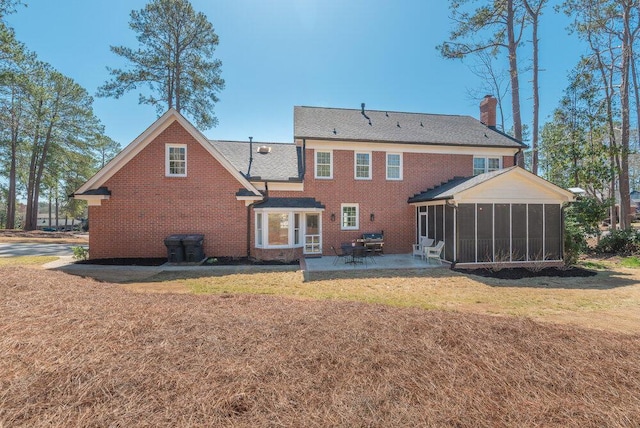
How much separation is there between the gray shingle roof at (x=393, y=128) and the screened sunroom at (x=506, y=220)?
4852 millimetres

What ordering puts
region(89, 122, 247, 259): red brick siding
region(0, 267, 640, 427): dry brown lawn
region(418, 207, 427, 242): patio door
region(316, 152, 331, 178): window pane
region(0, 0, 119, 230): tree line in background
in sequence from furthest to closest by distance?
region(0, 0, 119, 230): tree line in background < region(316, 152, 331, 178): window pane < region(418, 207, 427, 242): patio door < region(89, 122, 247, 259): red brick siding < region(0, 267, 640, 427): dry brown lawn

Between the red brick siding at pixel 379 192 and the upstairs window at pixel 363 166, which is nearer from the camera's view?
the red brick siding at pixel 379 192

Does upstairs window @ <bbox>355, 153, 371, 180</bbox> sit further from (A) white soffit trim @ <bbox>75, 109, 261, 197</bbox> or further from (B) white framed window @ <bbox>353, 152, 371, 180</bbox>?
(A) white soffit trim @ <bbox>75, 109, 261, 197</bbox>

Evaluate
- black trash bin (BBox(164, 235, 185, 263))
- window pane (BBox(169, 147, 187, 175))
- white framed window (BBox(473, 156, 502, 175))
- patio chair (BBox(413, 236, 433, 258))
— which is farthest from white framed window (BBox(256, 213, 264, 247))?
white framed window (BBox(473, 156, 502, 175))

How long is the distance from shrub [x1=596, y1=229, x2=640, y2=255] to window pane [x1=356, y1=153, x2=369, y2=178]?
13.3 metres

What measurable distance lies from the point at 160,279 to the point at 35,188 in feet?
104

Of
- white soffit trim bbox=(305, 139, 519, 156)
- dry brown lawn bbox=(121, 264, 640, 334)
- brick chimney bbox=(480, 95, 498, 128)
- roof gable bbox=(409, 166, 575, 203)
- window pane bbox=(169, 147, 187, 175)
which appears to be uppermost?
brick chimney bbox=(480, 95, 498, 128)

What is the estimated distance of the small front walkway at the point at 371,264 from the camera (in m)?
11.7

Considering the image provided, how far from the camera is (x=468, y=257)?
1198 centimetres

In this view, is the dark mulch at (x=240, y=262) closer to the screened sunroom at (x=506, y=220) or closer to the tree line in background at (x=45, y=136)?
the screened sunroom at (x=506, y=220)

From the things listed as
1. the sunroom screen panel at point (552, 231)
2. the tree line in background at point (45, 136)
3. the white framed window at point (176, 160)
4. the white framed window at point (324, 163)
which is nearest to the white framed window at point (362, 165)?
the white framed window at point (324, 163)

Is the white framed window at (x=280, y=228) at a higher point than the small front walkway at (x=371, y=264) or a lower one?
higher

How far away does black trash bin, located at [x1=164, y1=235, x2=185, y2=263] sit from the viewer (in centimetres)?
1255

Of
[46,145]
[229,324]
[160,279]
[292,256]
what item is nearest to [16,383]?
[229,324]
